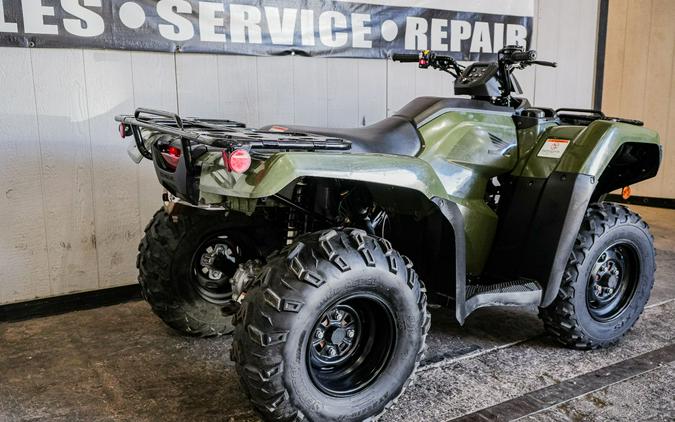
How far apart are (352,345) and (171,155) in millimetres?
1070

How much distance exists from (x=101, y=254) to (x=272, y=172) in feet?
7.57

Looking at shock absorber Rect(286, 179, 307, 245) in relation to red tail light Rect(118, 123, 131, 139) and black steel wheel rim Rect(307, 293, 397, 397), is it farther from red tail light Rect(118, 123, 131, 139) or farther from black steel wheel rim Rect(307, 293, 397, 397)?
red tail light Rect(118, 123, 131, 139)

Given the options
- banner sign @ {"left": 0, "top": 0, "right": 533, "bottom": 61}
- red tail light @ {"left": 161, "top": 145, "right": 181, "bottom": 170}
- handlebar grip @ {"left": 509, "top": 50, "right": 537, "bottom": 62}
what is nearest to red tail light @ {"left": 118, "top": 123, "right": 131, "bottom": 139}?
red tail light @ {"left": 161, "top": 145, "right": 181, "bottom": 170}

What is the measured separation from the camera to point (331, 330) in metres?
2.44

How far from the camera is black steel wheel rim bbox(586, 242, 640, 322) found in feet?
10.6

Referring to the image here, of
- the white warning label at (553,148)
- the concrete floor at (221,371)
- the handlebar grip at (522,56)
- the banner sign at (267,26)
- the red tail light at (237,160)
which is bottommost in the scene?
the concrete floor at (221,371)

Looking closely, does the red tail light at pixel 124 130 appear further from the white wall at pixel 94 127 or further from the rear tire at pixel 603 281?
the rear tire at pixel 603 281

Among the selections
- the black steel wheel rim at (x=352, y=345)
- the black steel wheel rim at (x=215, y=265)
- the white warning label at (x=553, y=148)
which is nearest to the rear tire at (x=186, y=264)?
the black steel wheel rim at (x=215, y=265)

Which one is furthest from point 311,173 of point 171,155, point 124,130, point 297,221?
point 124,130

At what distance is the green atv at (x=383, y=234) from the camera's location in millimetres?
2182

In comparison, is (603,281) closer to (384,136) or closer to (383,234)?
(383,234)

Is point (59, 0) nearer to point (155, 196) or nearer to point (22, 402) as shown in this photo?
point (155, 196)

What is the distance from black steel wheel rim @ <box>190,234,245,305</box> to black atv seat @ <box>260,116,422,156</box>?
74 centimetres

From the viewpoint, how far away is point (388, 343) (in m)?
2.47
